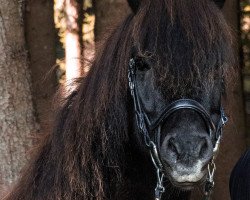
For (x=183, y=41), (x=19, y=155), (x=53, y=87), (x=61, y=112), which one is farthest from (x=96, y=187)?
(x=53, y=87)

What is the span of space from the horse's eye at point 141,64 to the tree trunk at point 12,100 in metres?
2.50

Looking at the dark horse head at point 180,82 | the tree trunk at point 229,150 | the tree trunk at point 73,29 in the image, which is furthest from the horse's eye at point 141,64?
the tree trunk at point 229,150

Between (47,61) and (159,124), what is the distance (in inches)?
157

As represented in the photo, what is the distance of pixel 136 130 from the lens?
358 centimetres

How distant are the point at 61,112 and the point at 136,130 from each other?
436 mm

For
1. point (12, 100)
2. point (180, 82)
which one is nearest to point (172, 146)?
point (180, 82)

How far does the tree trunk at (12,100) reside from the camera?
231 inches

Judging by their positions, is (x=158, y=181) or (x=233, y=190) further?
(x=233, y=190)

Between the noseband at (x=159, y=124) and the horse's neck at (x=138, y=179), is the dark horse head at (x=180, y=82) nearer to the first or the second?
the noseband at (x=159, y=124)

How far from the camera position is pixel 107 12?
6758 millimetres

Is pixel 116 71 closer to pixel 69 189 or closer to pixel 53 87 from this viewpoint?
pixel 69 189

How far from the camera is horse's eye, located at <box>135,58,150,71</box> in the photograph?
3512 mm

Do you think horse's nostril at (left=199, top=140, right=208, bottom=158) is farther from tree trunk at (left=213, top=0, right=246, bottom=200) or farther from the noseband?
tree trunk at (left=213, top=0, right=246, bottom=200)

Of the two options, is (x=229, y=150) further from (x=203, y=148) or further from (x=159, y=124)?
(x=203, y=148)
